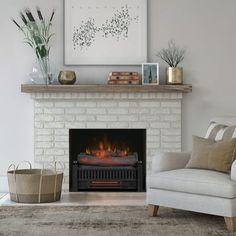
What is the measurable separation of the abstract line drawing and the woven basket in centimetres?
158

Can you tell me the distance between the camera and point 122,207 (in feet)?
17.5

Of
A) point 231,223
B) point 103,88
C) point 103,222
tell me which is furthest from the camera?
point 103,88

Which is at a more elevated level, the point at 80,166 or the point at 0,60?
the point at 0,60

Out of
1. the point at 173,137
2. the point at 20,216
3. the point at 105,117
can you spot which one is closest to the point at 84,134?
the point at 105,117

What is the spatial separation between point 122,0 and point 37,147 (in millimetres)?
1858

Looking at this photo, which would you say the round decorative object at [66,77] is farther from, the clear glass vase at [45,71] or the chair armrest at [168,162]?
the chair armrest at [168,162]

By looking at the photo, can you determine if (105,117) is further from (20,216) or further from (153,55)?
(20,216)

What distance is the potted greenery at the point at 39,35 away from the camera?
6.29 m

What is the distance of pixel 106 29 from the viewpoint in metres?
6.43

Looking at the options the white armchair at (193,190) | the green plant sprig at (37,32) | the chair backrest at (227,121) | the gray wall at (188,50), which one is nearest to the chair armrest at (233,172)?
the white armchair at (193,190)

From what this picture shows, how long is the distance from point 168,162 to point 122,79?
1469mm

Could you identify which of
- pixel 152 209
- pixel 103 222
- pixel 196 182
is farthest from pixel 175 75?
pixel 103 222

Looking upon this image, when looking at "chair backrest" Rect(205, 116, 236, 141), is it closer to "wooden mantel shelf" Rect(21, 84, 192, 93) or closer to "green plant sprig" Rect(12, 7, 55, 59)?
"wooden mantel shelf" Rect(21, 84, 192, 93)

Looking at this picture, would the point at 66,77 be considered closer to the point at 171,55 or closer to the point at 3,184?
the point at 171,55
